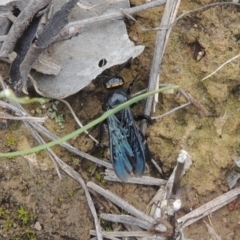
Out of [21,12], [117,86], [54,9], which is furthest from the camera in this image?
[117,86]

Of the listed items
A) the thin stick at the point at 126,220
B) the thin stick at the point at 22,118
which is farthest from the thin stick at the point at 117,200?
the thin stick at the point at 22,118

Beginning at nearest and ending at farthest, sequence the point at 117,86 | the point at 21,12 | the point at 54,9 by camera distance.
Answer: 1. the point at 21,12
2. the point at 54,9
3. the point at 117,86

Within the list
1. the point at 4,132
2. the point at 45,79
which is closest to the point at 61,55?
the point at 45,79

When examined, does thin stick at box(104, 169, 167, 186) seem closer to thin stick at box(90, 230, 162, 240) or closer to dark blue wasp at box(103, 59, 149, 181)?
dark blue wasp at box(103, 59, 149, 181)

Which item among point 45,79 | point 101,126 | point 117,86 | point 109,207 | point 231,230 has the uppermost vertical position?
point 45,79

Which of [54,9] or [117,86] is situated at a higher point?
[54,9]

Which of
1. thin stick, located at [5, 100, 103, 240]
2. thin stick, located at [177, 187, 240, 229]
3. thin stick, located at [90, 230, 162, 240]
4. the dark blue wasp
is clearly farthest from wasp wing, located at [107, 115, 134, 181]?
thin stick, located at [177, 187, 240, 229]

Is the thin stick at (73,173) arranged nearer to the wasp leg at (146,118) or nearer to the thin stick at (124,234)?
the thin stick at (124,234)

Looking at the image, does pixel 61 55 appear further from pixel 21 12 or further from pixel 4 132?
pixel 4 132
